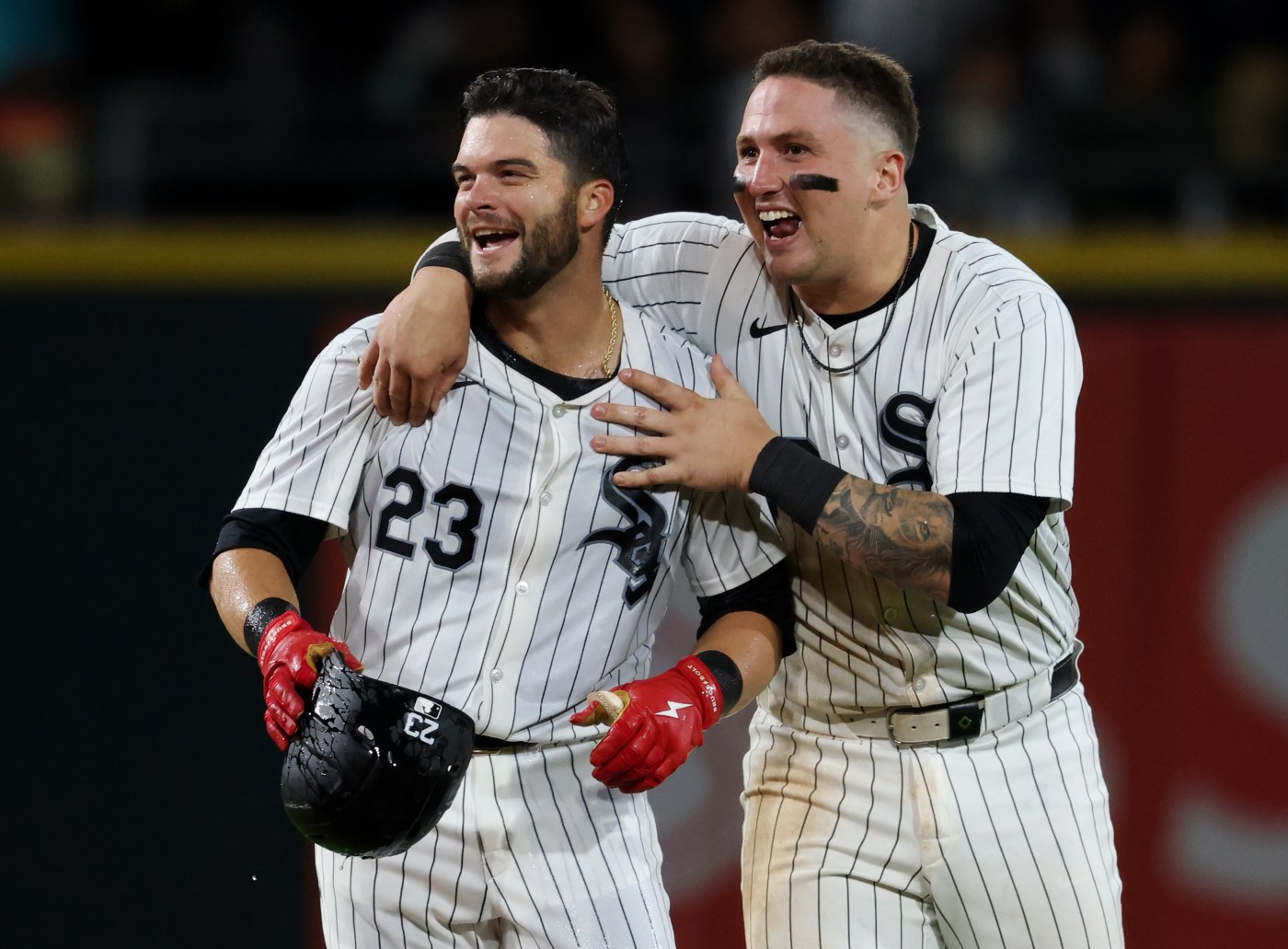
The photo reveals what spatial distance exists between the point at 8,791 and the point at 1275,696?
145 inches

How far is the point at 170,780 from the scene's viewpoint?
4625mm

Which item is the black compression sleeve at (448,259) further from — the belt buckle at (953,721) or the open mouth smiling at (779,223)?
the belt buckle at (953,721)

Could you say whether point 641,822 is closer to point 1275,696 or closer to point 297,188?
point 1275,696

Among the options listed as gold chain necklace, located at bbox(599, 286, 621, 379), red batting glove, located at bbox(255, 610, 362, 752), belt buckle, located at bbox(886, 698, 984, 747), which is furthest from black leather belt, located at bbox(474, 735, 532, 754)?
belt buckle, located at bbox(886, 698, 984, 747)

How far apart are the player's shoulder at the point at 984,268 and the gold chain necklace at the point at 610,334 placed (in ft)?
1.85

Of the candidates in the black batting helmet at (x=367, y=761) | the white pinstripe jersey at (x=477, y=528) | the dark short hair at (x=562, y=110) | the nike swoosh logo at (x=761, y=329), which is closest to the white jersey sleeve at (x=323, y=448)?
the white pinstripe jersey at (x=477, y=528)

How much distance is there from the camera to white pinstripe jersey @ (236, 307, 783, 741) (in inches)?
95.3

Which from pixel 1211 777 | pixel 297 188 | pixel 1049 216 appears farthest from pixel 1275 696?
pixel 297 188

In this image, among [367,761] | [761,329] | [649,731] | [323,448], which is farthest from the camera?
[761,329]

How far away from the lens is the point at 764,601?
265 centimetres

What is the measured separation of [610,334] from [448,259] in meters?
0.29

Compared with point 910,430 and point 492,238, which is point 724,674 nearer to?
point 910,430

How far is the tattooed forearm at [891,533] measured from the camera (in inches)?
95.8

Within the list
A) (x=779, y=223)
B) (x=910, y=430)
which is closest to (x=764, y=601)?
(x=910, y=430)
